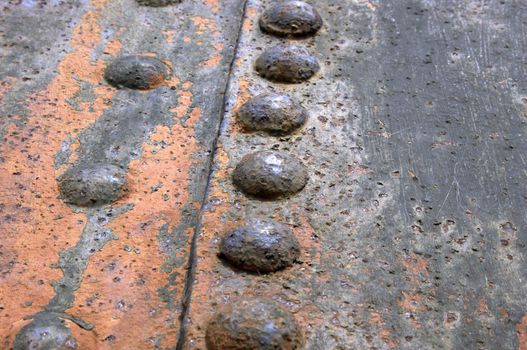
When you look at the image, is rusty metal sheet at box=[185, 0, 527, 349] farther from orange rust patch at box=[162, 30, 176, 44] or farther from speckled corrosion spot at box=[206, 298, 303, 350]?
orange rust patch at box=[162, 30, 176, 44]

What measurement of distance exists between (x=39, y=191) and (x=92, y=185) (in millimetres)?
109

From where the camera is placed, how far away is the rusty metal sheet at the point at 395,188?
1.19m

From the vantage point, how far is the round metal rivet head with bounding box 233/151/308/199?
4.59 feet

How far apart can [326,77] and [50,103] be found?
2.15 ft

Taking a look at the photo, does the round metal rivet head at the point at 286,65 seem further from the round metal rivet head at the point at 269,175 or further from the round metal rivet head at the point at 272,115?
the round metal rivet head at the point at 269,175

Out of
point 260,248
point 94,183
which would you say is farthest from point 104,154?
point 260,248

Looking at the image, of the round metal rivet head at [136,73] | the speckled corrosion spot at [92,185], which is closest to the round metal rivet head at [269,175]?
the speckled corrosion spot at [92,185]

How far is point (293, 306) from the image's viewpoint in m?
1.20

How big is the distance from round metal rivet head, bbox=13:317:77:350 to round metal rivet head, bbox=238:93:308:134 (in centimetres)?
62

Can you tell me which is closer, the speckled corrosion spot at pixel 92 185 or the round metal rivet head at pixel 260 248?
the round metal rivet head at pixel 260 248

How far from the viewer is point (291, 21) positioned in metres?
1.88

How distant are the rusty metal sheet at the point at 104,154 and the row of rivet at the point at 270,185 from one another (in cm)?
10

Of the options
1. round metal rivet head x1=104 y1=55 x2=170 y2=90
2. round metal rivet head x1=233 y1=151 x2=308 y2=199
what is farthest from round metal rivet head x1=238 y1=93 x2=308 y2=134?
round metal rivet head x1=104 y1=55 x2=170 y2=90

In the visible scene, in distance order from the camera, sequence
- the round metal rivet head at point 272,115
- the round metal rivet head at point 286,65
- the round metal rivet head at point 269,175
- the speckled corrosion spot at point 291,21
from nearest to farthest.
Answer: the round metal rivet head at point 269,175 → the round metal rivet head at point 272,115 → the round metal rivet head at point 286,65 → the speckled corrosion spot at point 291,21
